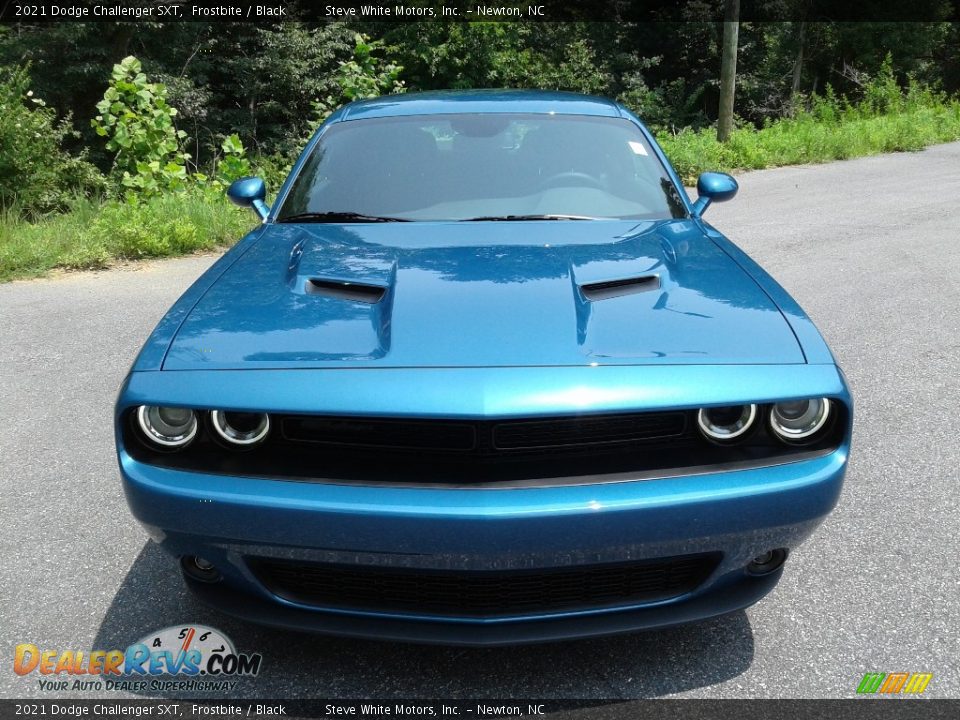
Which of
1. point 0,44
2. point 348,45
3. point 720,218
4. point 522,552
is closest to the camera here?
point 522,552

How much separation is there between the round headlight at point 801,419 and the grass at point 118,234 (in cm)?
645

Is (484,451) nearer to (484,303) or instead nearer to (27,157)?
(484,303)

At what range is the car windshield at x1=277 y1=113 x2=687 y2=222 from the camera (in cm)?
321

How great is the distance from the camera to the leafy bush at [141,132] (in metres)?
8.85

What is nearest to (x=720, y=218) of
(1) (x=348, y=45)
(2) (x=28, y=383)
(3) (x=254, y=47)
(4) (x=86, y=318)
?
(4) (x=86, y=318)

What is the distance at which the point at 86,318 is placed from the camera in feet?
19.0

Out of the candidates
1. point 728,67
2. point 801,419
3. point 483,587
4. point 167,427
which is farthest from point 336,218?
point 728,67

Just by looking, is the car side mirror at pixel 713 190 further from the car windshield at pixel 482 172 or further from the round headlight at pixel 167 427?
the round headlight at pixel 167 427

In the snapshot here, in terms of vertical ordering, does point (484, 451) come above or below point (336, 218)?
below

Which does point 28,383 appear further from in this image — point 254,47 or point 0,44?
point 254,47

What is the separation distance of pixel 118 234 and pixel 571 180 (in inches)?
218

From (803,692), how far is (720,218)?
7.72 m

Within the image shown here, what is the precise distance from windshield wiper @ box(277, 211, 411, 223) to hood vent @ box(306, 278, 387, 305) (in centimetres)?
67

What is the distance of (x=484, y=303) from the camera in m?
2.32
